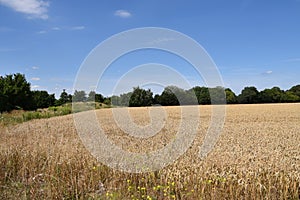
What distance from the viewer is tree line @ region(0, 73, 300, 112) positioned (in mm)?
21578

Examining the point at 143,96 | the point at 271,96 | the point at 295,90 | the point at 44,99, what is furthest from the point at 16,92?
the point at 295,90

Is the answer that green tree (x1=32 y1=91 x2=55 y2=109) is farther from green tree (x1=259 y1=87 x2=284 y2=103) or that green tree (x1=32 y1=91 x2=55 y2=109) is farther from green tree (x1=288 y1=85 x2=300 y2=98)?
green tree (x1=288 y1=85 x2=300 y2=98)

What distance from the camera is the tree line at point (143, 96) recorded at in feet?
70.8

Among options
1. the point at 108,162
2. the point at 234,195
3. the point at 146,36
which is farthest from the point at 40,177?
the point at 146,36

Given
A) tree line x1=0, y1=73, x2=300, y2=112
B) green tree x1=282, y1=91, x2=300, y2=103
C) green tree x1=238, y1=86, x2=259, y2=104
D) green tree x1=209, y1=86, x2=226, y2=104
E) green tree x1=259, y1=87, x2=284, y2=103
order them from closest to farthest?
green tree x1=209, y1=86, x2=226, y2=104, tree line x1=0, y1=73, x2=300, y2=112, green tree x1=282, y1=91, x2=300, y2=103, green tree x1=259, y1=87, x2=284, y2=103, green tree x1=238, y1=86, x2=259, y2=104

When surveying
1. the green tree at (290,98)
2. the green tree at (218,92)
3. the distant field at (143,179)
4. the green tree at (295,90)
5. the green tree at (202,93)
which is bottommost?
the distant field at (143,179)

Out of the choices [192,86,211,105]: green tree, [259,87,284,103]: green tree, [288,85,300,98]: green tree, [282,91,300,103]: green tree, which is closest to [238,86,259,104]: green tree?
[259,87,284,103]: green tree

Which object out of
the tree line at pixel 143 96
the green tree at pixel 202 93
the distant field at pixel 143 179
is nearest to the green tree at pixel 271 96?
the tree line at pixel 143 96

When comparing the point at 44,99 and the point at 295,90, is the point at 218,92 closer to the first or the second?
the point at 44,99

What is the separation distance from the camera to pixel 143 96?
2644 cm

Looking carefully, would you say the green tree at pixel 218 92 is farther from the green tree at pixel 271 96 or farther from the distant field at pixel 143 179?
the green tree at pixel 271 96

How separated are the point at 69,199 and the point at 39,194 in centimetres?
46

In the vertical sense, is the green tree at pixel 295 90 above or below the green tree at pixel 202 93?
above

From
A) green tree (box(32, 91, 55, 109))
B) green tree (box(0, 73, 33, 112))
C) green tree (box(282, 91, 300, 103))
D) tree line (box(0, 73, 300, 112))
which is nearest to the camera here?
tree line (box(0, 73, 300, 112))
